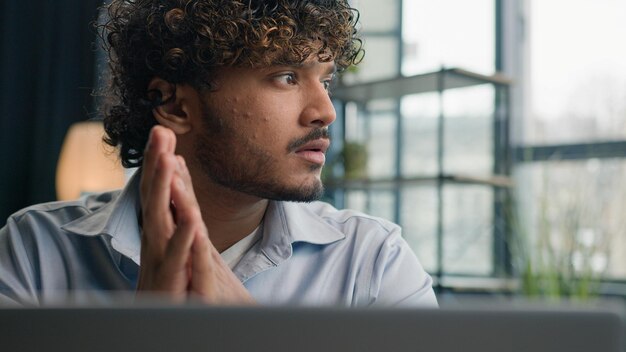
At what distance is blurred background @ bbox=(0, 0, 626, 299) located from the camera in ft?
10.5

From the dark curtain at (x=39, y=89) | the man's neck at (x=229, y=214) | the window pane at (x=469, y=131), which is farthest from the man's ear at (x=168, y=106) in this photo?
the dark curtain at (x=39, y=89)

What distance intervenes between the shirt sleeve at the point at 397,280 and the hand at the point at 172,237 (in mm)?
342

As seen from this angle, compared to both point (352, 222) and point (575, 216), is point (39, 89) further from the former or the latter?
point (352, 222)

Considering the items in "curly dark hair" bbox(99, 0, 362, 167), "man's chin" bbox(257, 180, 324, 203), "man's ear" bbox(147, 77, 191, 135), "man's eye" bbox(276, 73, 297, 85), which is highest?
"curly dark hair" bbox(99, 0, 362, 167)

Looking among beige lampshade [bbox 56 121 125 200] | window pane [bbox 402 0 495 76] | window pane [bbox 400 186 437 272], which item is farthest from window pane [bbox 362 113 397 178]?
beige lampshade [bbox 56 121 125 200]

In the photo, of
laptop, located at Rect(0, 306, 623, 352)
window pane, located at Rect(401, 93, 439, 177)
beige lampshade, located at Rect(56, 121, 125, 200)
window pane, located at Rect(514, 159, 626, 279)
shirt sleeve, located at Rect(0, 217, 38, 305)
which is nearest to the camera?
laptop, located at Rect(0, 306, 623, 352)

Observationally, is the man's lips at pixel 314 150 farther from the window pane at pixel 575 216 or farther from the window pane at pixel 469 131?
the window pane at pixel 469 131

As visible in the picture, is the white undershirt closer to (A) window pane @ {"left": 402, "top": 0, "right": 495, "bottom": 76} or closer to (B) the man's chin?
(B) the man's chin

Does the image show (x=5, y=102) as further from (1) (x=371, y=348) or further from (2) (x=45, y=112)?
(1) (x=371, y=348)

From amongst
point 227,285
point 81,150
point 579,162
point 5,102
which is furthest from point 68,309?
point 5,102

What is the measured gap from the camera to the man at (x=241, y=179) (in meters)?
1.24

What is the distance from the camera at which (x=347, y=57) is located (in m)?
1.66

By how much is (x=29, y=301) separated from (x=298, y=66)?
0.62 metres

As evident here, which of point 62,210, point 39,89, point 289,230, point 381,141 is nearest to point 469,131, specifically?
point 381,141
